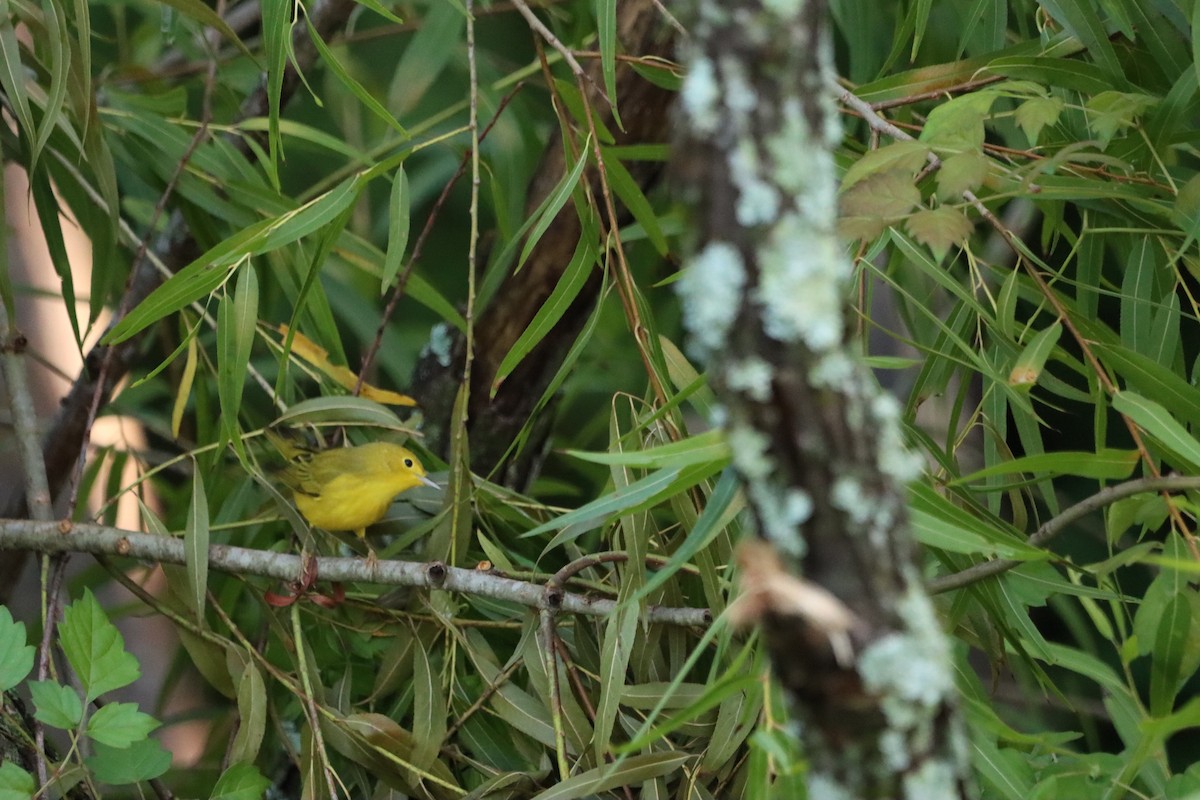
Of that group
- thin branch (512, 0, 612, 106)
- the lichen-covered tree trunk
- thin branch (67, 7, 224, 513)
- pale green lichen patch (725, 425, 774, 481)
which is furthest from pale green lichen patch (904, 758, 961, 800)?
A: thin branch (67, 7, 224, 513)

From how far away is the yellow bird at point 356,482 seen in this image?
159cm

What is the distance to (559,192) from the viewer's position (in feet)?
3.39

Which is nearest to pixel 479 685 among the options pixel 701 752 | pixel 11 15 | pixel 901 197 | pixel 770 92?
pixel 701 752

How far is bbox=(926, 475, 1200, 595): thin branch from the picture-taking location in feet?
2.40

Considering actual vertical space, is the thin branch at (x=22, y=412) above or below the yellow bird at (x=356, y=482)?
above

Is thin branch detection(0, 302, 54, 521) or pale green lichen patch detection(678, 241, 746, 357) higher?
pale green lichen patch detection(678, 241, 746, 357)

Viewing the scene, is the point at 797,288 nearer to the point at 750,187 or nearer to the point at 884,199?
the point at 750,187

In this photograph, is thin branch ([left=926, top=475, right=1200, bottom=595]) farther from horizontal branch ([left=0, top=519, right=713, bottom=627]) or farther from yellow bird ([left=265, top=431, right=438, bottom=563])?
yellow bird ([left=265, top=431, right=438, bottom=563])

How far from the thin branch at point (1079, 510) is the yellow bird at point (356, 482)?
88 cm

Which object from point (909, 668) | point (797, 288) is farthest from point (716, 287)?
point (909, 668)

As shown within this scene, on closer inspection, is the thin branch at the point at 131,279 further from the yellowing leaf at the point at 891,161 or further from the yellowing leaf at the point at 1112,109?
the yellowing leaf at the point at 1112,109

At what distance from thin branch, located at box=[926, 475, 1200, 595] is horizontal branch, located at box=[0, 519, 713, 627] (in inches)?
9.1

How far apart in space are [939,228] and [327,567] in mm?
681

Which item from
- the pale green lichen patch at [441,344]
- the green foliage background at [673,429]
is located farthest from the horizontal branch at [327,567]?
the pale green lichen patch at [441,344]
